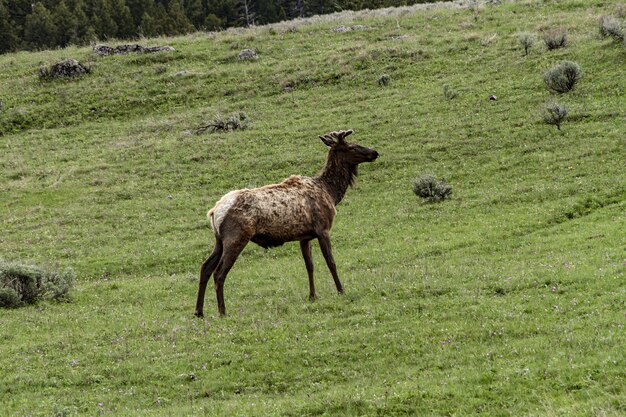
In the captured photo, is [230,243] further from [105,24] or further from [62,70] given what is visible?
[105,24]

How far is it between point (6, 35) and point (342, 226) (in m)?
69.1

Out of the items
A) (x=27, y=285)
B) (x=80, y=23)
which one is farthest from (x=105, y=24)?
(x=27, y=285)

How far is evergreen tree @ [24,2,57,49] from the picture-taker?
83000 mm

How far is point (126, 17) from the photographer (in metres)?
84.1

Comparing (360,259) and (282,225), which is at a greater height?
(282,225)

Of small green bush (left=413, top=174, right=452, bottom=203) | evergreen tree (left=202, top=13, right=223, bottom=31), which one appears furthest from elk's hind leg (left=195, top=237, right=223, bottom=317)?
evergreen tree (left=202, top=13, right=223, bottom=31)

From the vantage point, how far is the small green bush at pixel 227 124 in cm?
3866

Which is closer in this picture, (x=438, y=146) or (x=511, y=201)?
(x=511, y=201)

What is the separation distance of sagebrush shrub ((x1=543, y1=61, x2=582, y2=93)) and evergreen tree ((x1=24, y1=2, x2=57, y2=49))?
6488cm

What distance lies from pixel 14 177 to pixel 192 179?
9.20 m

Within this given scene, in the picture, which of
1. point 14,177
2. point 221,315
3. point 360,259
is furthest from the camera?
point 14,177

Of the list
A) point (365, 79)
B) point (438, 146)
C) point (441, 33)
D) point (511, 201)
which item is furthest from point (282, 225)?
point (441, 33)

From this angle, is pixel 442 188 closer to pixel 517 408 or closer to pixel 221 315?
pixel 221 315

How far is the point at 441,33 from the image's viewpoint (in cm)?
4850
